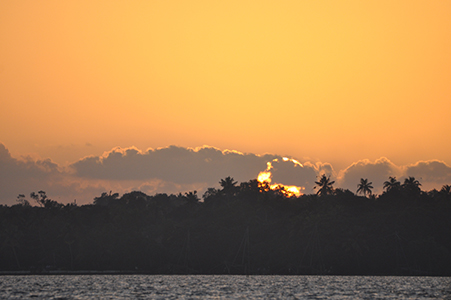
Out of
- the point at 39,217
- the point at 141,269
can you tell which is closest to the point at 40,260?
the point at 39,217

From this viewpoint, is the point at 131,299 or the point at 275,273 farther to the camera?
the point at 275,273

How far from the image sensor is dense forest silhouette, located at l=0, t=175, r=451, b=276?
464 feet

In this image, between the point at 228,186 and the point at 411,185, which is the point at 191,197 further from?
the point at 411,185

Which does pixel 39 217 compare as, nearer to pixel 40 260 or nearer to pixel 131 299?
pixel 40 260

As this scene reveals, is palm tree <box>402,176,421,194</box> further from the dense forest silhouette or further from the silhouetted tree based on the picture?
the silhouetted tree

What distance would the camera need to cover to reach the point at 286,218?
6280 inches

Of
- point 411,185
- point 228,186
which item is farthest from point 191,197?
point 411,185

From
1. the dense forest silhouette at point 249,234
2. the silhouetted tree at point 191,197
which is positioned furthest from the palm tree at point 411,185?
the silhouetted tree at point 191,197

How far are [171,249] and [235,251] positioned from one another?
1952 cm

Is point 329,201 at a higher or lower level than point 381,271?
higher

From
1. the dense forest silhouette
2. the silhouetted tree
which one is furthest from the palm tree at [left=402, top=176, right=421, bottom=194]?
the silhouetted tree

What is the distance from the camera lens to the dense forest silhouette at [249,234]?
14150cm

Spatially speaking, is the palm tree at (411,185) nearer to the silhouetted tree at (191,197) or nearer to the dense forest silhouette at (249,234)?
the dense forest silhouette at (249,234)

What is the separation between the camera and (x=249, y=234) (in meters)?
159
